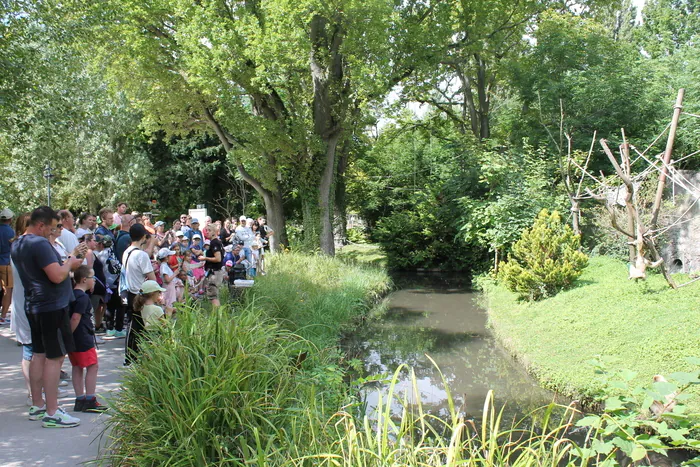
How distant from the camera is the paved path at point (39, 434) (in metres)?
4.14

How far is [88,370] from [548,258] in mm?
10171

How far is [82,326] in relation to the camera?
5031 mm

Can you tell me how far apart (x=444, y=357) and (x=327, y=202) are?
9.66 m

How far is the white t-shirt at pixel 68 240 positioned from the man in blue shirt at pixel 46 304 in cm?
255

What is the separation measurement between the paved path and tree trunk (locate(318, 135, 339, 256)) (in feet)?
43.5

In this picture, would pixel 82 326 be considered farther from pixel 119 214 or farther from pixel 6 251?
pixel 119 214

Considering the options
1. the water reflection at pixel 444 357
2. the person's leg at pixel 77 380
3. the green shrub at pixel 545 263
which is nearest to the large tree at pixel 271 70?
the water reflection at pixel 444 357

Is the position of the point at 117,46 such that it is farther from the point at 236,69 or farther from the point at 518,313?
the point at 518,313

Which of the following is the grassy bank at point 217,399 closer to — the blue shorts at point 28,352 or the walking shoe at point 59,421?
the walking shoe at point 59,421

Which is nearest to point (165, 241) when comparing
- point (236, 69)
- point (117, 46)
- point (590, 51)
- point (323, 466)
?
point (323, 466)

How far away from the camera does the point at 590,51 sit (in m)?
19.7

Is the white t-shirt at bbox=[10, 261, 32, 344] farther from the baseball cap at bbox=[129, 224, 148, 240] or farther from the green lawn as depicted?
the green lawn

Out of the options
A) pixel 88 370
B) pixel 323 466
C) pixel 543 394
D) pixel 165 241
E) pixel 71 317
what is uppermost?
pixel 165 241

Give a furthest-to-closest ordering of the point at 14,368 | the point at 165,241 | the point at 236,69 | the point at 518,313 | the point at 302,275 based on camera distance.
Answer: the point at 236,69, the point at 302,275, the point at 518,313, the point at 165,241, the point at 14,368
